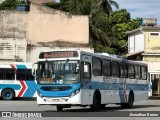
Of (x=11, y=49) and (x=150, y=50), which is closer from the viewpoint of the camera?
(x=11, y=49)

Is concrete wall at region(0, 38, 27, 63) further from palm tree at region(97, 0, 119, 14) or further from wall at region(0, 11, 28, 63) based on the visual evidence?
palm tree at region(97, 0, 119, 14)

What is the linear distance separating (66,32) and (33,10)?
3.93 meters

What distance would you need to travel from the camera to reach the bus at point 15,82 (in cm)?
3712

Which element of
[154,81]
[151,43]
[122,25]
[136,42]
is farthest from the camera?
[122,25]

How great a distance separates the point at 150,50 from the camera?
53.2 meters

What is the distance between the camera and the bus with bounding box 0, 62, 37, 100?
122 feet

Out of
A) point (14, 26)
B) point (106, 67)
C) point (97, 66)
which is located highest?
point (14, 26)

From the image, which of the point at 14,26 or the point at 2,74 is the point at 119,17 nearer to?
the point at 14,26

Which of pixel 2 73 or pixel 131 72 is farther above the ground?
pixel 131 72

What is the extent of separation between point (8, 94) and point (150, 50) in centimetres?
2098

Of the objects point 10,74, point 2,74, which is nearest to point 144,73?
point 10,74

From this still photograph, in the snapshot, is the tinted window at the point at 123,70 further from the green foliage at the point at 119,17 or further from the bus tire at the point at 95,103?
the green foliage at the point at 119,17

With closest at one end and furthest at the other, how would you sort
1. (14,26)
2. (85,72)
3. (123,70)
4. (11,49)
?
(85,72), (123,70), (11,49), (14,26)

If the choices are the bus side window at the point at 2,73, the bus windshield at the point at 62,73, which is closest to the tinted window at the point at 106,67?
the bus windshield at the point at 62,73
